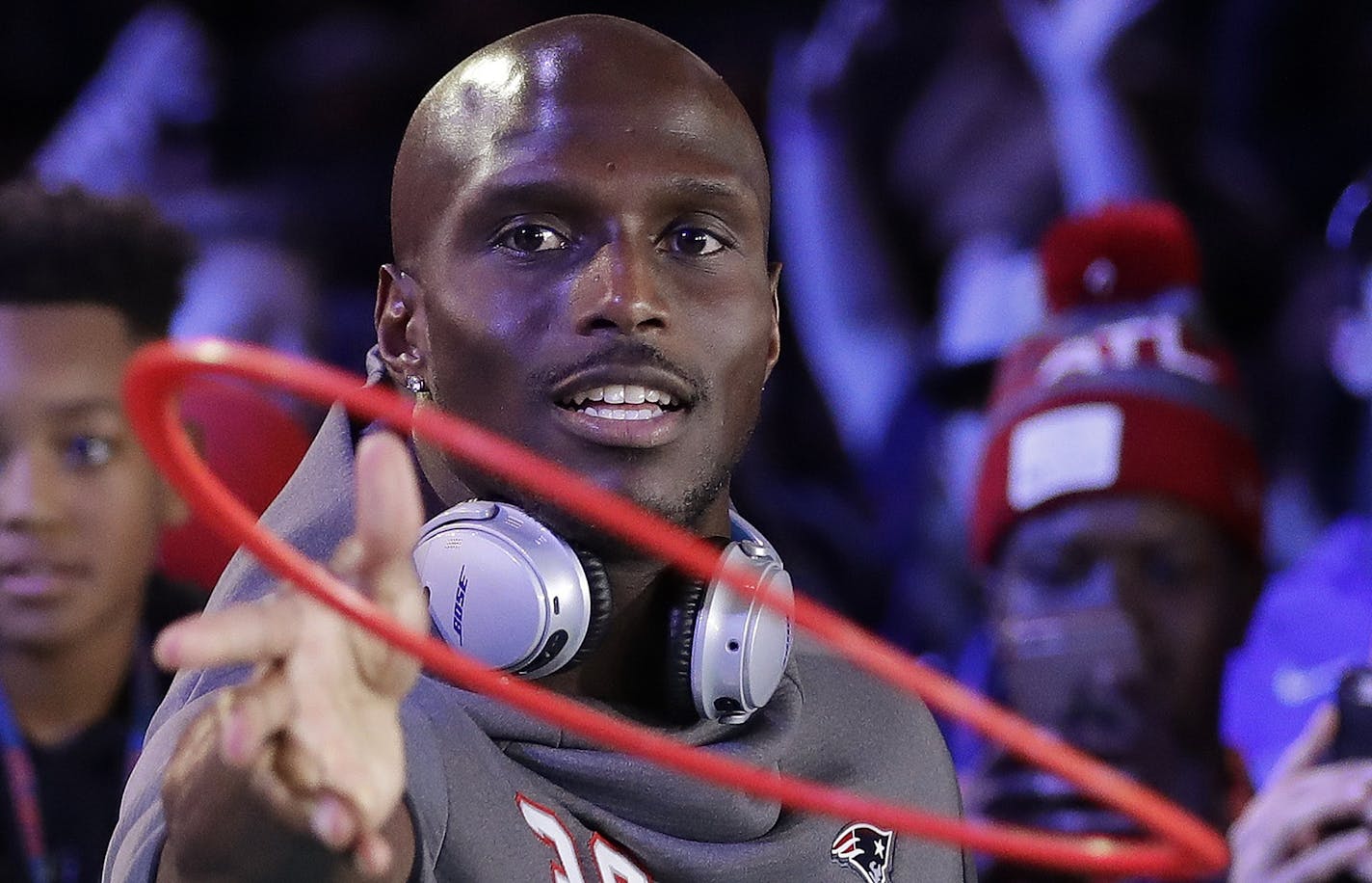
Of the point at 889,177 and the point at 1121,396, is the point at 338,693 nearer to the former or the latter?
the point at 1121,396

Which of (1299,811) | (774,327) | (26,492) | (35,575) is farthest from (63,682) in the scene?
(1299,811)

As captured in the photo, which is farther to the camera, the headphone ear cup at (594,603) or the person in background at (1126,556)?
the person in background at (1126,556)

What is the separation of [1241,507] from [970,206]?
992 millimetres

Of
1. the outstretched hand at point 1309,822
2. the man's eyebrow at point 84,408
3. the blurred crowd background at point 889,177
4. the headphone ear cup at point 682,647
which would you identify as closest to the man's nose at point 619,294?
the headphone ear cup at point 682,647

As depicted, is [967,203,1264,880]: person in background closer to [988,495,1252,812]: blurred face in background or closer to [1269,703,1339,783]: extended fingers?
[988,495,1252,812]: blurred face in background

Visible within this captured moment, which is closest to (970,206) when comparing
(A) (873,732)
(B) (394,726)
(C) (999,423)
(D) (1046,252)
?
(D) (1046,252)

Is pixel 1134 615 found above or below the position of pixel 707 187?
above

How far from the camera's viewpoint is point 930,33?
359 centimetres

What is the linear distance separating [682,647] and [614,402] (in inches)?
8.4

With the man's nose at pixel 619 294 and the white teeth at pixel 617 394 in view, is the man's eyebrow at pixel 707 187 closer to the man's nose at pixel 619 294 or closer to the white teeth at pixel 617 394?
the man's nose at pixel 619 294

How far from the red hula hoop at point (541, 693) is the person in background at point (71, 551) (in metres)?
1.61

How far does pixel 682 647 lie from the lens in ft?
4.99

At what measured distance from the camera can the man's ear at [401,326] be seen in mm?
1647

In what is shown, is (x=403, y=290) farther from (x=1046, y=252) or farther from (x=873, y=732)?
(x=1046, y=252)
